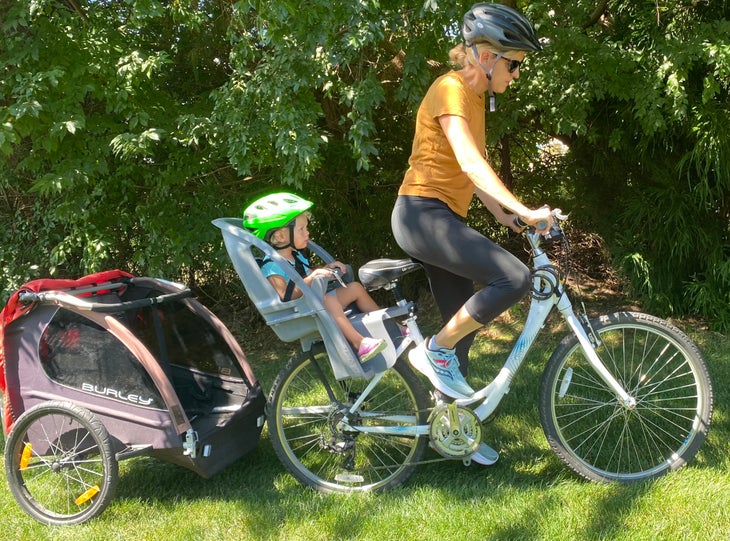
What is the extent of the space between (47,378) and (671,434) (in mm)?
3002

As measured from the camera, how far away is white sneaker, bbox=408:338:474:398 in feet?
10.1

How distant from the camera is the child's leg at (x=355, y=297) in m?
3.32

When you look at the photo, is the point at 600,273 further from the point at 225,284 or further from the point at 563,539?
the point at 563,539

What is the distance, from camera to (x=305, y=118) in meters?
4.19

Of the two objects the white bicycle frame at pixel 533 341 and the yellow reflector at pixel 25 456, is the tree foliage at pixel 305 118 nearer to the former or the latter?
the white bicycle frame at pixel 533 341

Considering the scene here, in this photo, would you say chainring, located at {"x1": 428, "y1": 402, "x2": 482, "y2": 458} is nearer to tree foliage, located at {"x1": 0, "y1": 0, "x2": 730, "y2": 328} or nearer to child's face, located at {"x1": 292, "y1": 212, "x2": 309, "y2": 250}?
child's face, located at {"x1": 292, "y1": 212, "x2": 309, "y2": 250}

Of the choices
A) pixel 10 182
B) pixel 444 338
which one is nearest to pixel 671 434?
pixel 444 338

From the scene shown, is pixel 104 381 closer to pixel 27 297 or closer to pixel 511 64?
pixel 27 297

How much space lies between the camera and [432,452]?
3.53 m

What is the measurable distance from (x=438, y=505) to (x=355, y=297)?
1020 mm

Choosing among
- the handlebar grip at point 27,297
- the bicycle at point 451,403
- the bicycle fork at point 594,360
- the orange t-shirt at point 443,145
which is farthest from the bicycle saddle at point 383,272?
the handlebar grip at point 27,297

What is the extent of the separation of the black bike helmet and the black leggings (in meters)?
0.69

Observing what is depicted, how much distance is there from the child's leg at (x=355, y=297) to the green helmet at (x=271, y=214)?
0.42 meters

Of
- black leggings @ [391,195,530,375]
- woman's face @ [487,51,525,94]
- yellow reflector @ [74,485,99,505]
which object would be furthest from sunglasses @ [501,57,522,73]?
yellow reflector @ [74,485,99,505]
